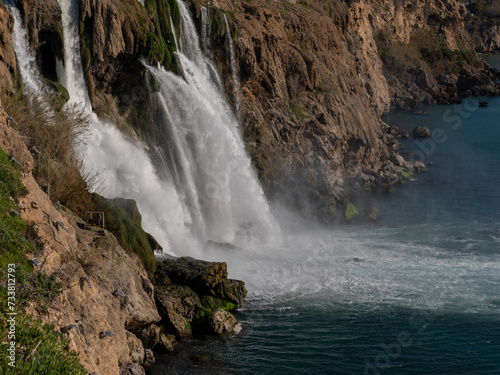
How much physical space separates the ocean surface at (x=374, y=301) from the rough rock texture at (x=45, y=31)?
11249mm

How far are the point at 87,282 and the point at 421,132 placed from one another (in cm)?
5349

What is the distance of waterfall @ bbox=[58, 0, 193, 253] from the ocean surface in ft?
9.51

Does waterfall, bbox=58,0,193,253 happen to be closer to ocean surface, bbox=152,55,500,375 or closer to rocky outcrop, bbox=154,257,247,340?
ocean surface, bbox=152,55,500,375

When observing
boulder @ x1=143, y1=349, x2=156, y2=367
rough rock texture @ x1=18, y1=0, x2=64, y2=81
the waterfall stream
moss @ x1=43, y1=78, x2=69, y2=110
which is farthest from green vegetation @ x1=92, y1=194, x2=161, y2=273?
rough rock texture @ x1=18, y1=0, x2=64, y2=81

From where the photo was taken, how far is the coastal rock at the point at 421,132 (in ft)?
201

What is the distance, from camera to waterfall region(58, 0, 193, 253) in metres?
24.3

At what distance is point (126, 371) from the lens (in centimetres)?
1452

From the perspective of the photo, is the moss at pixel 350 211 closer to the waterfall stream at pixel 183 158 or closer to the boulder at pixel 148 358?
the waterfall stream at pixel 183 158

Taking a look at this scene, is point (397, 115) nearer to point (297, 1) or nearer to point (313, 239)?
point (297, 1)

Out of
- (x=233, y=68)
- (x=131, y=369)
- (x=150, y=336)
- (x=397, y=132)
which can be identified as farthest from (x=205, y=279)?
(x=397, y=132)

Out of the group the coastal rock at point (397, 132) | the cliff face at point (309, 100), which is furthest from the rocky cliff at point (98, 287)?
the coastal rock at point (397, 132)

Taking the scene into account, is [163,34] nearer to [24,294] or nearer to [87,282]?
[87,282]

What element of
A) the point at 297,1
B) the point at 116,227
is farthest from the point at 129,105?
the point at 297,1

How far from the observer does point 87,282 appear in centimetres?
1375
